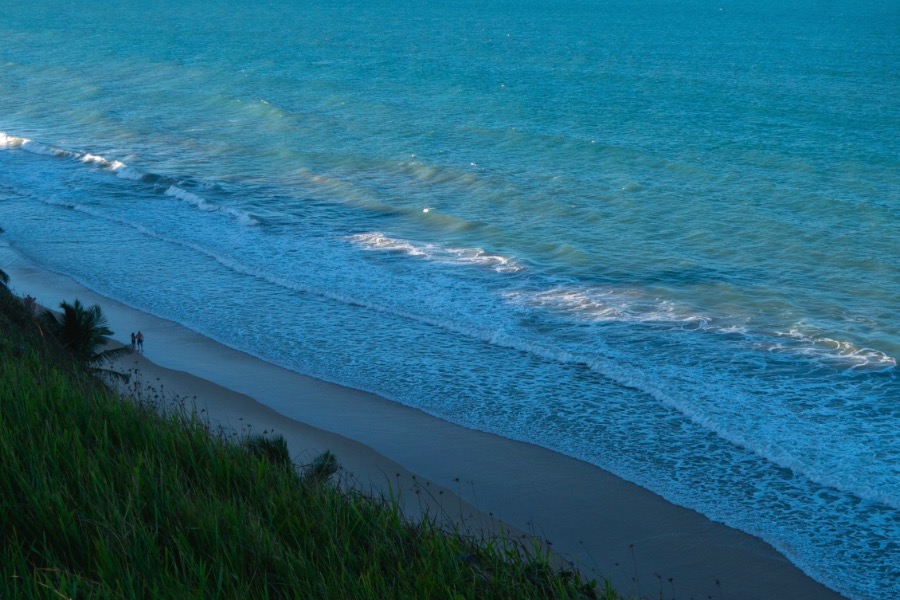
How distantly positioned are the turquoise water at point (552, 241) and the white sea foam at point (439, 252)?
0.11 m

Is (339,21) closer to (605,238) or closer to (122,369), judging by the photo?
(605,238)

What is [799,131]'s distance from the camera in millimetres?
42906

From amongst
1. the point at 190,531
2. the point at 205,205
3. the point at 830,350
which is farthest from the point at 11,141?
the point at 190,531

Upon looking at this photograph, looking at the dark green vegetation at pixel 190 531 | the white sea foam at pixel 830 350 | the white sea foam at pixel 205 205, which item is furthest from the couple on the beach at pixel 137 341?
the white sea foam at pixel 830 350

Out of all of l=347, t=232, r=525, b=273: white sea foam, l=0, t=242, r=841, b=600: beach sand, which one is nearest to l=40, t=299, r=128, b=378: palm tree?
l=0, t=242, r=841, b=600: beach sand

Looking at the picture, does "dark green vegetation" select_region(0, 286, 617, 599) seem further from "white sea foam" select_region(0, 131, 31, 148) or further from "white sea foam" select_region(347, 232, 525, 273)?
"white sea foam" select_region(0, 131, 31, 148)

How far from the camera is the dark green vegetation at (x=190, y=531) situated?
260 inches

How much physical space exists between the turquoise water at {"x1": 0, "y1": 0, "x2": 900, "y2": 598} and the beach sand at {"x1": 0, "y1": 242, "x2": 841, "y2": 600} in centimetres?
47

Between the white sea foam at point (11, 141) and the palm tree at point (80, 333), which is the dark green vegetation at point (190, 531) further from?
the white sea foam at point (11, 141)

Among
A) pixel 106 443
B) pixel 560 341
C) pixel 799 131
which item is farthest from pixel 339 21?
pixel 106 443

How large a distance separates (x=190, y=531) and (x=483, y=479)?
28.5 feet

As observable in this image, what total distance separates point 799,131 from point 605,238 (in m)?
18.6

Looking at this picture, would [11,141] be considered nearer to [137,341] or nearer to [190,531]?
[137,341]

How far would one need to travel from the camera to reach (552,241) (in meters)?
28.5
